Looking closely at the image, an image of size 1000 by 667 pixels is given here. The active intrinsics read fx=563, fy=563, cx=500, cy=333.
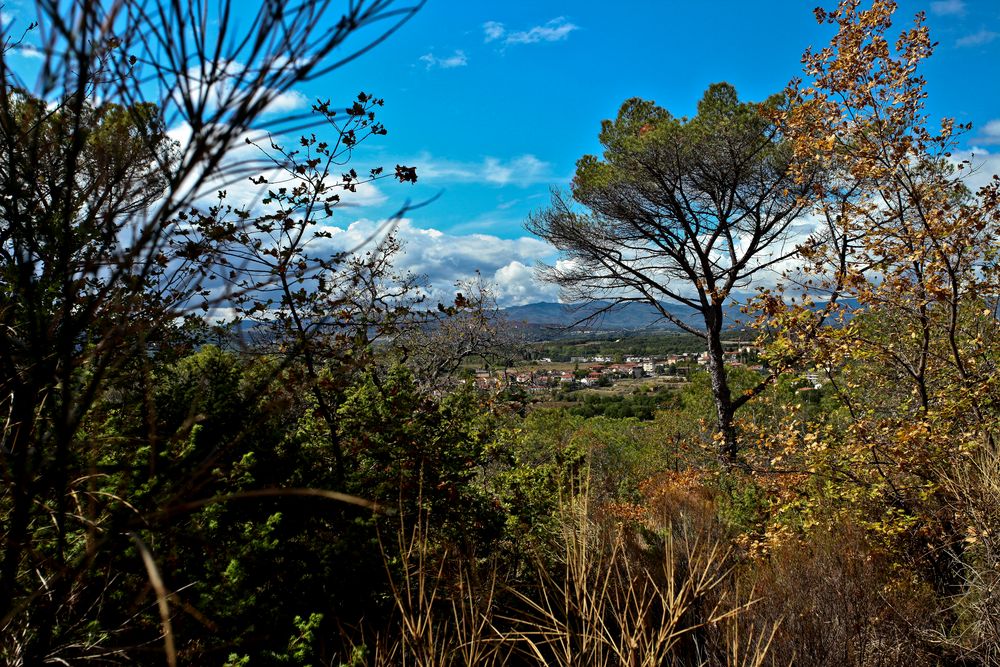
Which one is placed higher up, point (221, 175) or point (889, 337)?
point (221, 175)

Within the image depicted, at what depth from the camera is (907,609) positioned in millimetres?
4012

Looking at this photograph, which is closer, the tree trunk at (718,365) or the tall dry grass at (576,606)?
the tall dry grass at (576,606)

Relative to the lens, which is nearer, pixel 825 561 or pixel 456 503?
pixel 825 561

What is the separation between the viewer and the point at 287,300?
450 centimetres

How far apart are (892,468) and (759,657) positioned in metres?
4.03

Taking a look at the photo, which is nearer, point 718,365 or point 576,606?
point 576,606

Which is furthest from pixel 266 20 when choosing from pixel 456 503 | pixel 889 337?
pixel 889 337

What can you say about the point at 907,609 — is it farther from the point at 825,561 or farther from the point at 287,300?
the point at 287,300

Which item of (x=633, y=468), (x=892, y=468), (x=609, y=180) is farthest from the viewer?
(x=633, y=468)

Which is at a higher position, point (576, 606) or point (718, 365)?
point (718, 365)

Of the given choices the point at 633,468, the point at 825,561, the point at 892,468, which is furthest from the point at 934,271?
the point at 633,468

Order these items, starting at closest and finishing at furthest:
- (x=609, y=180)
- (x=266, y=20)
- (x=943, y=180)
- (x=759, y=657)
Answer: (x=266, y=20)
(x=759, y=657)
(x=943, y=180)
(x=609, y=180)

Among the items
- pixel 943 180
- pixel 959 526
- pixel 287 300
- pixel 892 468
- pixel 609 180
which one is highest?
pixel 609 180

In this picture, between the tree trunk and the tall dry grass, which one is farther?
the tree trunk
